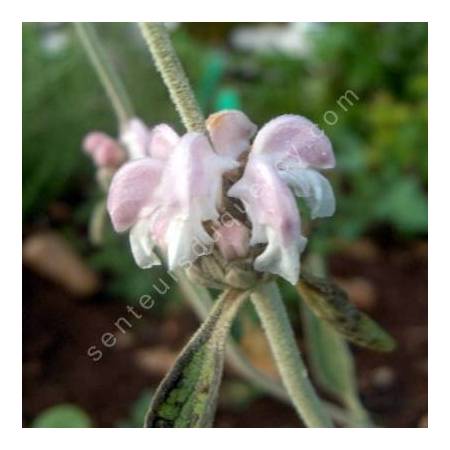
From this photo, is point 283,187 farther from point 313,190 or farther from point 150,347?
point 150,347

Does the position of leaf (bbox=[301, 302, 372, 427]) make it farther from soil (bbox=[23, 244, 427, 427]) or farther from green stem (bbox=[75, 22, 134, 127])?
soil (bbox=[23, 244, 427, 427])

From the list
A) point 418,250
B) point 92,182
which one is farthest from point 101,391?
point 418,250

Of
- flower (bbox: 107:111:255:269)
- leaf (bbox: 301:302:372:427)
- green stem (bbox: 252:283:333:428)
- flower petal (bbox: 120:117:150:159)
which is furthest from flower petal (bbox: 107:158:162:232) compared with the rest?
leaf (bbox: 301:302:372:427)

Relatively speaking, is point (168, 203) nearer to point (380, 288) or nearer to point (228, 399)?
point (228, 399)

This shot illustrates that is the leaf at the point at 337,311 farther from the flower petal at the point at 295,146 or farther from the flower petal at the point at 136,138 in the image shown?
the flower petal at the point at 136,138

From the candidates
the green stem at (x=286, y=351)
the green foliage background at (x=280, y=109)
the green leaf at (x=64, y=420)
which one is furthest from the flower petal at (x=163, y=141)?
the green foliage background at (x=280, y=109)

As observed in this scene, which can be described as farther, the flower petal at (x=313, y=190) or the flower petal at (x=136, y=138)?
the flower petal at (x=136, y=138)
